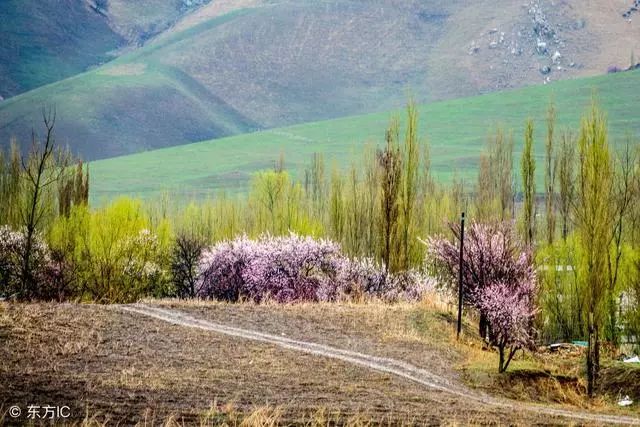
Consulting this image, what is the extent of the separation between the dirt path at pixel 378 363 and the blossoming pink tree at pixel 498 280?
267 cm

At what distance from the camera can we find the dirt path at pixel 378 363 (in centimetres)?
1958

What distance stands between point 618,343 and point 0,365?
3065cm

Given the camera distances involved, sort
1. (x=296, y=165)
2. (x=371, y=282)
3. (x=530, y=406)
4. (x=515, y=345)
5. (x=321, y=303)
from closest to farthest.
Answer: (x=530, y=406) < (x=515, y=345) < (x=321, y=303) < (x=371, y=282) < (x=296, y=165)

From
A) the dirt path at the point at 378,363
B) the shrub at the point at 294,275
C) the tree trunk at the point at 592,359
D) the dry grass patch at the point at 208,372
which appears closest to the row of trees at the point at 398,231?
the tree trunk at the point at 592,359

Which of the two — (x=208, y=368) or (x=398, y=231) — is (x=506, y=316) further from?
(x=398, y=231)

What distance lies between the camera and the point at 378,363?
75.0 feet

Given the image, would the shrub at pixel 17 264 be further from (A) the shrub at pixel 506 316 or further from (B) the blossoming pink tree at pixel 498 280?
(A) the shrub at pixel 506 316

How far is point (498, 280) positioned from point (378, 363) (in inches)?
240

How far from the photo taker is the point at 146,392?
55.6 ft

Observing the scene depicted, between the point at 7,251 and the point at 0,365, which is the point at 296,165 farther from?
the point at 0,365

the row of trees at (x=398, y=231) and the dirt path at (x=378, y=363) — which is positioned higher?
the row of trees at (x=398, y=231)

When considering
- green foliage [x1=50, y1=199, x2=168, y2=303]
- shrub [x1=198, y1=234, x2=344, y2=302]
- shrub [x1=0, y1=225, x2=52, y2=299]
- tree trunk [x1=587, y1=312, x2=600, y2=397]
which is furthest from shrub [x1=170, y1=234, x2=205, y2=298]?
tree trunk [x1=587, y1=312, x2=600, y2=397]

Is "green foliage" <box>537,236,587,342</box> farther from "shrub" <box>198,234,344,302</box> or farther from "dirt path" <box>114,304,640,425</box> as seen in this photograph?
"dirt path" <box>114,304,640,425</box>

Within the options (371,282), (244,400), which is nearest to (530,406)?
(244,400)
